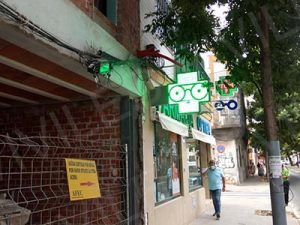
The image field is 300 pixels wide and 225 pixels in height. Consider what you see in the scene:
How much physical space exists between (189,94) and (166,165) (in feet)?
6.11

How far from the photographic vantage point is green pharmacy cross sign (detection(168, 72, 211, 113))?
26.2 feet

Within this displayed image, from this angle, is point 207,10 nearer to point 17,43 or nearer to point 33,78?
point 33,78

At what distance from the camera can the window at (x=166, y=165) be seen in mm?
8219

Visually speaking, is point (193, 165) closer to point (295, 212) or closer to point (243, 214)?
point (243, 214)

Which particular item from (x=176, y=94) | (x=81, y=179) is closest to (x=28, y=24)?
(x=81, y=179)

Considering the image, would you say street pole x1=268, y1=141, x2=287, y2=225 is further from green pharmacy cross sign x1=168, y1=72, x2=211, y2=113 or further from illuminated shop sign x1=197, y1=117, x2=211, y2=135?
illuminated shop sign x1=197, y1=117, x2=211, y2=135

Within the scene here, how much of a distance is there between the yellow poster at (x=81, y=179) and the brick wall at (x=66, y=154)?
772 millimetres

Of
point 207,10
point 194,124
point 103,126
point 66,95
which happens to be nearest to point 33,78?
point 66,95

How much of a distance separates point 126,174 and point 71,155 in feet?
3.40

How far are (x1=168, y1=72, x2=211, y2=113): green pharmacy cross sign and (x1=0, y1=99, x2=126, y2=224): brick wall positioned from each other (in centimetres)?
164

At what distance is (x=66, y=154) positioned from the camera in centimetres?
686

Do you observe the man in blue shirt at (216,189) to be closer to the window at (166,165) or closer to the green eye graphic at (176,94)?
the window at (166,165)

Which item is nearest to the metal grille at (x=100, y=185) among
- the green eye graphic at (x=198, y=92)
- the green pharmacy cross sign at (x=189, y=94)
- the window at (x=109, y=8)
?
the green pharmacy cross sign at (x=189, y=94)

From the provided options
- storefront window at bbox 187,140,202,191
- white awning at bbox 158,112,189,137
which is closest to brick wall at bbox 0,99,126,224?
white awning at bbox 158,112,189,137
